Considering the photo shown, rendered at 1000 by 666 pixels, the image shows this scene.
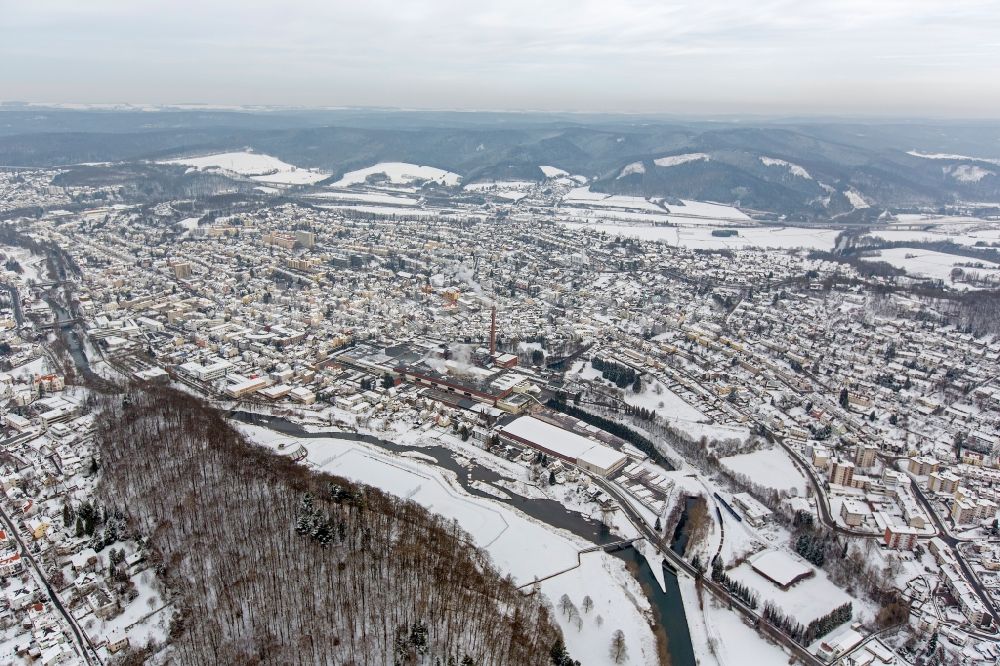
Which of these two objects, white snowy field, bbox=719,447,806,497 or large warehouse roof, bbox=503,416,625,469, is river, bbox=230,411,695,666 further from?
white snowy field, bbox=719,447,806,497

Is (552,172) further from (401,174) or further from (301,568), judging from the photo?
(301,568)

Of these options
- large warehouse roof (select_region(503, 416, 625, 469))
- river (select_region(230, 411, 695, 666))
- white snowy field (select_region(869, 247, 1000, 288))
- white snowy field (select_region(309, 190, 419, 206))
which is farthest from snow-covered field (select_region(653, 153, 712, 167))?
river (select_region(230, 411, 695, 666))

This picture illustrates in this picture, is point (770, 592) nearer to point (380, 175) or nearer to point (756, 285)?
point (756, 285)

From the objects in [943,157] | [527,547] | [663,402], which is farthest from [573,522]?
[943,157]

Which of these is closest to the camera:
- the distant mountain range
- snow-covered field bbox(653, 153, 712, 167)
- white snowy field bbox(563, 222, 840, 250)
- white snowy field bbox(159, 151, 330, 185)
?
white snowy field bbox(563, 222, 840, 250)

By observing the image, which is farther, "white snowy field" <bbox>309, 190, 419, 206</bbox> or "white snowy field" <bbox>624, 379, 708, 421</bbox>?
"white snowy field" <bbox>309, 190, 419, 206</bbox>

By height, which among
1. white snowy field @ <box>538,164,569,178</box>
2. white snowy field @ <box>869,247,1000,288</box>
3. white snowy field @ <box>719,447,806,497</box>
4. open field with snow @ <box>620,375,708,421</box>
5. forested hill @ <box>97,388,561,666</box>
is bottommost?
white snowy field @ <box>869,247,1000,288</box>

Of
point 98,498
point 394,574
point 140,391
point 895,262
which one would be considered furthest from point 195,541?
point 895,262
